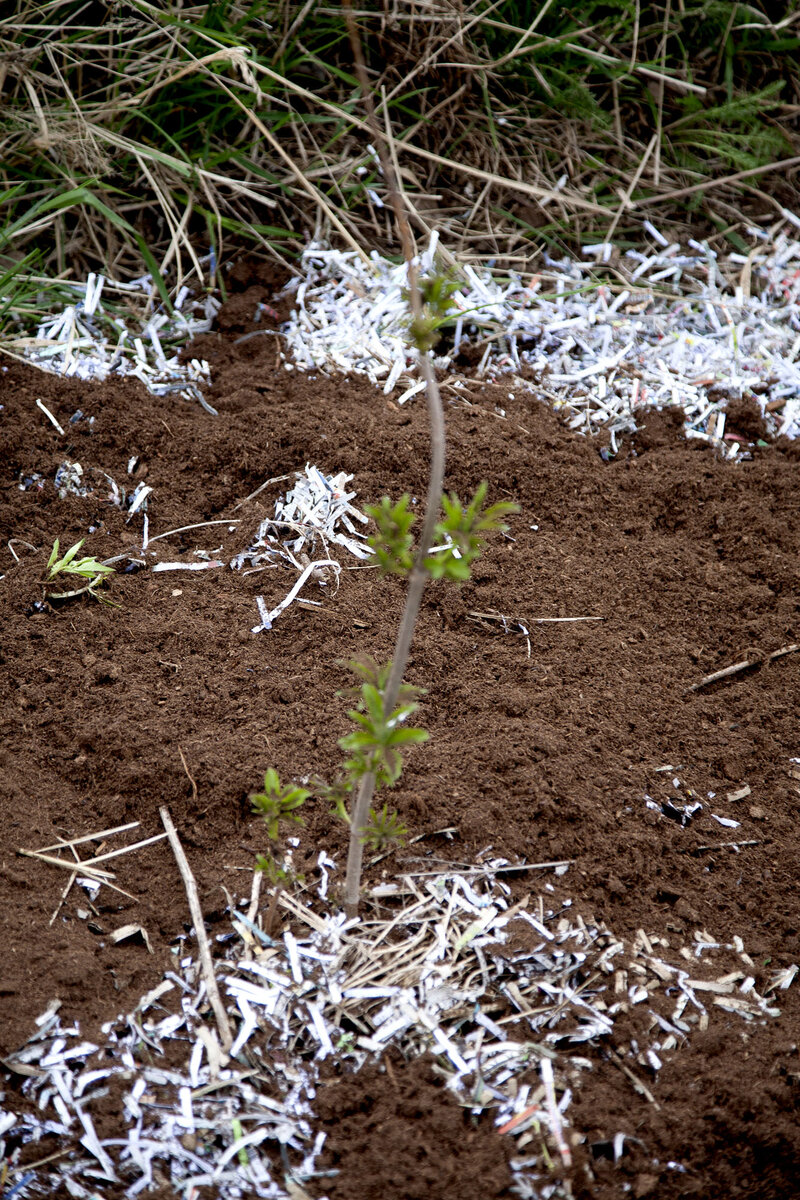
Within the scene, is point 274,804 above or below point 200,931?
above

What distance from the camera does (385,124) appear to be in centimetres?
341

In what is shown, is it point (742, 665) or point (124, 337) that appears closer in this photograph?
point (742, 665)

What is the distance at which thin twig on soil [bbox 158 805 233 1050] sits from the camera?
1543mm

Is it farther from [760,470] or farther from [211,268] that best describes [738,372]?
[211,268]

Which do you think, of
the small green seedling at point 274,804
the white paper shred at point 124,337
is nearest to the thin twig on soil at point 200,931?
the small green seedling at point 274,804

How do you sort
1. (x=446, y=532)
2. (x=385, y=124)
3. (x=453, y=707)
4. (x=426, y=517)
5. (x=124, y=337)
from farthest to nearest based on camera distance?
(x=385, y=124) → (x=124, y=337) → (x=453, y=707) → (x=426, y=517) → (x=446, y=532)

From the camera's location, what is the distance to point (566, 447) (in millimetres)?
2684

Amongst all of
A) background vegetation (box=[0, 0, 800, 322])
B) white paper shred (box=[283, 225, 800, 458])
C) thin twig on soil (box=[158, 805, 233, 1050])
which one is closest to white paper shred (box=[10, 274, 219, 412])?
background vegetation (box=[0, 0, 800, 322])

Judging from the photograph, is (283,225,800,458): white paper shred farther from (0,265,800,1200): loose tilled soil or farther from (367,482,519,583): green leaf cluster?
(367,482,519,583): green leaf cluster

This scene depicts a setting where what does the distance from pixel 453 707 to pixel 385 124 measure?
2445 millimetres

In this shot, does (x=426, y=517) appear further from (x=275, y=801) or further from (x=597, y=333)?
(x=597, y=333)

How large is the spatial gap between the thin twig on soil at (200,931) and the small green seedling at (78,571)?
64 centimetres

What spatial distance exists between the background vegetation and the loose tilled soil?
33.0 inches

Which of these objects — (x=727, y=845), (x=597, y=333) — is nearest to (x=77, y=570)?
(x=727, y=845)
